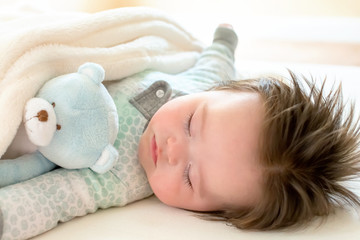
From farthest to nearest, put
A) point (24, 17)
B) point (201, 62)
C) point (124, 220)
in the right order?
point (201, 62) < point (24, 17) < point (124, 220)

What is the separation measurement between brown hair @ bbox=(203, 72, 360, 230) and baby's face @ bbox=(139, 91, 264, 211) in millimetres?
22

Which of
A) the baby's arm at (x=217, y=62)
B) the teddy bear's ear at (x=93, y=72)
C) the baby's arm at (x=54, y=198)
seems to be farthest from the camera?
the baby's arm at (x=217, y=62)

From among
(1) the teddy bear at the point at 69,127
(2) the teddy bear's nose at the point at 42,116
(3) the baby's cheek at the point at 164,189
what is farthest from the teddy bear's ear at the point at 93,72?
(3) the baby's cheek at the point at 164,189

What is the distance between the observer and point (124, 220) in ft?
2.59

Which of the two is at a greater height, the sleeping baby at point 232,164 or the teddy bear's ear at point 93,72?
the teddy bear's ear at point 93,72

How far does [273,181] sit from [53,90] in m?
0.42

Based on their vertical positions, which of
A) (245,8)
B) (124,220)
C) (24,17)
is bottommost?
(124,220)

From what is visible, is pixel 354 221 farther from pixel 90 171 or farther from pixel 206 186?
pixel 90 171

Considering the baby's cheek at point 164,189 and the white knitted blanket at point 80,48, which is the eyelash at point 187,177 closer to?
the baby's cheek at point 164,189

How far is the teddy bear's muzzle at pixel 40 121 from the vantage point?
706 millimetres

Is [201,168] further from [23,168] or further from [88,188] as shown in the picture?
[23,168]

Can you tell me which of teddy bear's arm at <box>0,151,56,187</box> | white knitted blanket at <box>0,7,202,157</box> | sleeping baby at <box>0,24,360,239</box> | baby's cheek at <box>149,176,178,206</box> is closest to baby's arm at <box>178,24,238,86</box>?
white knitted blanket at <box>0,7,202,157</box>

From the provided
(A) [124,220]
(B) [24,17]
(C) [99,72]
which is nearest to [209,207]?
(A) [124,220]

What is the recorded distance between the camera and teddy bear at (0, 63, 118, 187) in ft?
2.38
